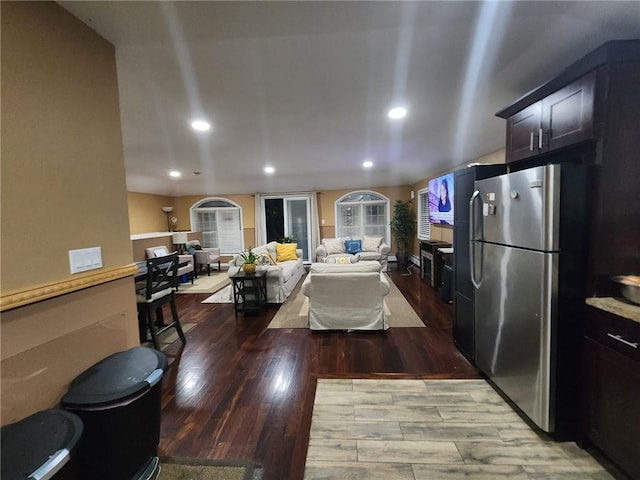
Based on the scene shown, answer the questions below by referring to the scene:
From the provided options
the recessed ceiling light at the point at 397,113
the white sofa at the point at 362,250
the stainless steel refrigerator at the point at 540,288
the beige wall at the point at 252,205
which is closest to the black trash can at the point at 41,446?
the stainless steel refrigerator at the point at 540,288

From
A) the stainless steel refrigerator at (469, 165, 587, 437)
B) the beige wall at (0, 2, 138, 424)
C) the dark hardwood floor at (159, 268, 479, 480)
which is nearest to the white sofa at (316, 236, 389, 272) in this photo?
the dark hardwood floor at (159, 268, 479, 480)

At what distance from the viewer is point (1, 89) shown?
1.03 m

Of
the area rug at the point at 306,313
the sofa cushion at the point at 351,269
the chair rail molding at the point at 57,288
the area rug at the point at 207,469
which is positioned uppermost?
the chair rail molding at the point at 57,288

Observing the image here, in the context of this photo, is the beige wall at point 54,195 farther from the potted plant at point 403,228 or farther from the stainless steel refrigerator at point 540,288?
the potted plant at point 403,228

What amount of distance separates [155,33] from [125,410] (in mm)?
1966

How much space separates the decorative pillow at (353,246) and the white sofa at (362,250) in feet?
0.09

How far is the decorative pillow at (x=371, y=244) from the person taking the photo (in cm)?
690

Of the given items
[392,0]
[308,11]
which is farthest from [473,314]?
[308,11]

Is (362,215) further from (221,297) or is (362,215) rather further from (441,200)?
(221,297)

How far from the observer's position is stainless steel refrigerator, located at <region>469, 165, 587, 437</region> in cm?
152

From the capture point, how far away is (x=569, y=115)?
160cm

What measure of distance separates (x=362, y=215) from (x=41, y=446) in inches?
297

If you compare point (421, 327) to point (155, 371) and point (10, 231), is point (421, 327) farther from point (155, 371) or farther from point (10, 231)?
point (10, 231)

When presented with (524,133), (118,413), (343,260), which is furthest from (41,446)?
(343,260)
